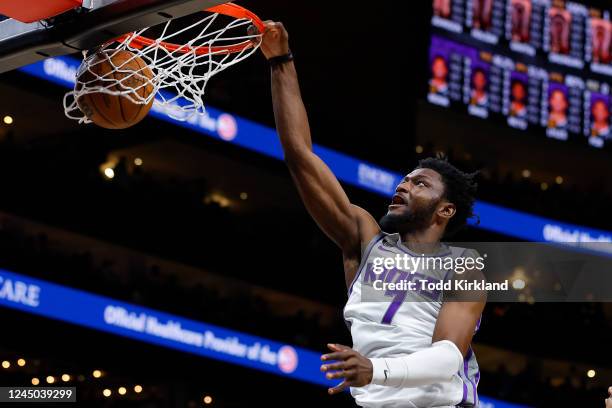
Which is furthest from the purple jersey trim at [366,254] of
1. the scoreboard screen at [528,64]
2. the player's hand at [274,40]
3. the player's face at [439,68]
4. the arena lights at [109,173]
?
the player's face at [439,68]

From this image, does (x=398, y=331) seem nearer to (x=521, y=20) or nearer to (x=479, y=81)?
(x=479, y=81)

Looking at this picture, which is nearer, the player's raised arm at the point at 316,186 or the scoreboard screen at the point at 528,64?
the player's raised arm at the point at 316,186

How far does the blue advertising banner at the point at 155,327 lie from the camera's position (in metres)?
11.6

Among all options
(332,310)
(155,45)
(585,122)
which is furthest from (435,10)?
(155,45)

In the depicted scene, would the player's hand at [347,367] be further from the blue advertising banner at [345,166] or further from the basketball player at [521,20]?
the basketball player at [521,20]

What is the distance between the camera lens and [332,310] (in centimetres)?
1698

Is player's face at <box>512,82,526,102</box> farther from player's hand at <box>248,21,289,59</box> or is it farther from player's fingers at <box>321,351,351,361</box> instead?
player's fingers at <box>321,351,351,361</box>

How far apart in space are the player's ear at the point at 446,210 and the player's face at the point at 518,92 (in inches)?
441

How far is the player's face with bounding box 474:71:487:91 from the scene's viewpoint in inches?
571

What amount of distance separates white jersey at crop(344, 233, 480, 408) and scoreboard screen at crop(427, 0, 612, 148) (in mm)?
10653

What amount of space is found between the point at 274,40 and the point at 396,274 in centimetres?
100

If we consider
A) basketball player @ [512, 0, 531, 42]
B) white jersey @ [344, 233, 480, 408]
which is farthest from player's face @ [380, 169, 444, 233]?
basketball player @ [512, 0, 531, 42]

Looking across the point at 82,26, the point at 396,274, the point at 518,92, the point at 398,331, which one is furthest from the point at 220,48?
the point at 518,92

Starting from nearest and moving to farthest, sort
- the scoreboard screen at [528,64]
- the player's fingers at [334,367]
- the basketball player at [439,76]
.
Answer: the player's fingers at [334,367], the basketball player at [439,76], the scoreboard screen at [528,64]
